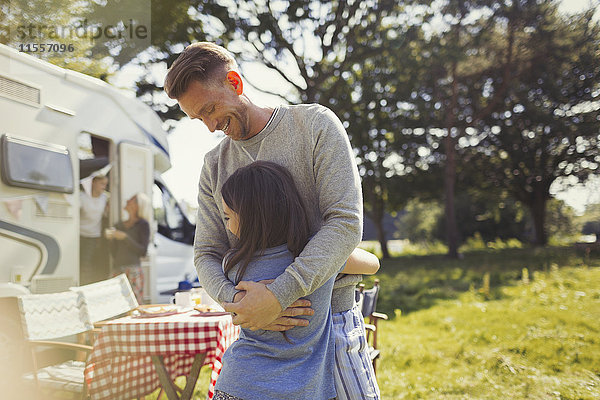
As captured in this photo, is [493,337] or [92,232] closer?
[92,232]

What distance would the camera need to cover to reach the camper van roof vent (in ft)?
13.9

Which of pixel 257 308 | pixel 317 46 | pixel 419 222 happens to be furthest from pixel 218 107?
pixel 419 222

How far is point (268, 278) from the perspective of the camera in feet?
4.74

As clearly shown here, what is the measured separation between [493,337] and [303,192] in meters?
5.07

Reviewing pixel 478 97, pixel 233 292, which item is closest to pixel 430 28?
pixel 478 97

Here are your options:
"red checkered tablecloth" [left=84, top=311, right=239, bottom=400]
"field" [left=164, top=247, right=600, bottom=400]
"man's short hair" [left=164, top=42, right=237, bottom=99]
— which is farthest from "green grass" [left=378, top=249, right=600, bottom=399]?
"man's short hair" [left=164, top=42, right=237, bottom=99]

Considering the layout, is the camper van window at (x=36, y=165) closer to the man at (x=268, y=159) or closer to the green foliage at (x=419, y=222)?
the man at (x=268, y=159)

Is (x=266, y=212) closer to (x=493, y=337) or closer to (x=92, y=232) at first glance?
(x=92, y=232)

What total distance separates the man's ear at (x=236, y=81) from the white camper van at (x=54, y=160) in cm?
338

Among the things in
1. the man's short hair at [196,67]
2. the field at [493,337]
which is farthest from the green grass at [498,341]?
the man's short hair at [196,67]

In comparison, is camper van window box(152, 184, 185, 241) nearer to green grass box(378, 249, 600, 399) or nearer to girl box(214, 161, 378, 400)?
green grass box(378, 249, 600, 399)

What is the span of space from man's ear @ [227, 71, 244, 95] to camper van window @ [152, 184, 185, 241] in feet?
20.0

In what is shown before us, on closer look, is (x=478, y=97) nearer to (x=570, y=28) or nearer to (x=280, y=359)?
(x=570, y=28)

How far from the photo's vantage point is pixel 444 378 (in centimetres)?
464
